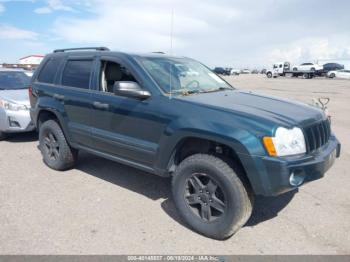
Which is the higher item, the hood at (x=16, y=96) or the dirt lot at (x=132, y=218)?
the hood at (x=16, y=96)

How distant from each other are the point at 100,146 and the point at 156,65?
1326mm

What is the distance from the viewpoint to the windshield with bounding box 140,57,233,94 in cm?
404

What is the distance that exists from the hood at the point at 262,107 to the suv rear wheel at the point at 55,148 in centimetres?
239

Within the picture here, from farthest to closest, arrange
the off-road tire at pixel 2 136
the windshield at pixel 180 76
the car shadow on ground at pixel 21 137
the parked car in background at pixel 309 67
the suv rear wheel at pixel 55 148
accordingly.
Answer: the parked car in background at pixel 309 67
the car shadow on ground at pixel 21 137
the off-road tire at pixel 2 136
the suv rear wheel at pixel 55 148
the windshield at pixel 180 76

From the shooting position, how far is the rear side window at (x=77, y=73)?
187 inches

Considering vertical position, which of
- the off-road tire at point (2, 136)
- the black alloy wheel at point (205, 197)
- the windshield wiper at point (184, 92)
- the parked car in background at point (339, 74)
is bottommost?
the parked car in background at point (339, 74)

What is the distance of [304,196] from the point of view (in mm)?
4426

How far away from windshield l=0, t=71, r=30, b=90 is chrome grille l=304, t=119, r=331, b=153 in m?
7.00

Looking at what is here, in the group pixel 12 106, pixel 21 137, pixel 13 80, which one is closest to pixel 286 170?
pixel 12 106

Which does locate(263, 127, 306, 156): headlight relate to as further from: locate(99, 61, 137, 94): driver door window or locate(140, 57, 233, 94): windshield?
locate(99, 61, 137, 94): driver door window

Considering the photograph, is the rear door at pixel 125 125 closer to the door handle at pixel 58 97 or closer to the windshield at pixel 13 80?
the door handle at pixel 58 97

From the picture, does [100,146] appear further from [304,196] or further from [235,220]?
[304,196]

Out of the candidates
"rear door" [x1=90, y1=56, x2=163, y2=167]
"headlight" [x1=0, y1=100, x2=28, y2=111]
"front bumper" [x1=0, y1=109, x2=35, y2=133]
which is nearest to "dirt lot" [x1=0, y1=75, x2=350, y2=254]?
"rear door" [x1=90, y1=56, x2=163, y2=167]

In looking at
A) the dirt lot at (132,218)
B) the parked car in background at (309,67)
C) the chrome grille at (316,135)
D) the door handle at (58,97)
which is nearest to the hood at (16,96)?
the dirt lot at (132,218)
